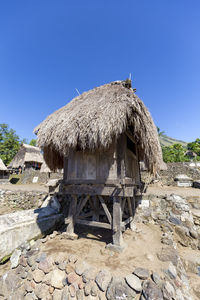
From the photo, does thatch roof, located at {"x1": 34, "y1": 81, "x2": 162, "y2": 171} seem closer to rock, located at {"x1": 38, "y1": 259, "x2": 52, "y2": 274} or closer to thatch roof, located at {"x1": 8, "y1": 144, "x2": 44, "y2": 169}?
rock, located at {"x1": 38, "y1": 259, "x2": 52, "y2": 274}

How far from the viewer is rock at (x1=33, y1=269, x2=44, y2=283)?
305 centimetres

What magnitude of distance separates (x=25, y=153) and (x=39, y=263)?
2186cm

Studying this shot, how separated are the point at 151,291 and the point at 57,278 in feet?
6.67

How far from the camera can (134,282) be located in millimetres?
2609

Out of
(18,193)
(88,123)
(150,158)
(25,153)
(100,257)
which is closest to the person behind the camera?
(100,257)

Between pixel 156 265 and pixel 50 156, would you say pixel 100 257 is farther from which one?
pixel 50 156

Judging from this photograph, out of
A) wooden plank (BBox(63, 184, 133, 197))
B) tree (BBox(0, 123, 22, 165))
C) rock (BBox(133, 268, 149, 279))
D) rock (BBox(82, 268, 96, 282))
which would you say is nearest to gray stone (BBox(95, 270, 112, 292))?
rock (BBox(82, 268, 96, 282))

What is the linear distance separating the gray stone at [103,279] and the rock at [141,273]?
22.6 inches

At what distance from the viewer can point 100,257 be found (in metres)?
3.44

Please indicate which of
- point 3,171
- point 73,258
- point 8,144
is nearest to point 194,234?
point 73,258

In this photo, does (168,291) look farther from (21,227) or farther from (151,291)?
(21,227)

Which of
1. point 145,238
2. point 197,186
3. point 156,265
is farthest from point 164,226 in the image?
point 197,186

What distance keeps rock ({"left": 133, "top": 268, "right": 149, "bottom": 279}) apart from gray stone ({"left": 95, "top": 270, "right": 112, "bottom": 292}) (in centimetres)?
57

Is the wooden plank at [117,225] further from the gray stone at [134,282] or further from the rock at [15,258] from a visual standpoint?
the rock at [15,258]
